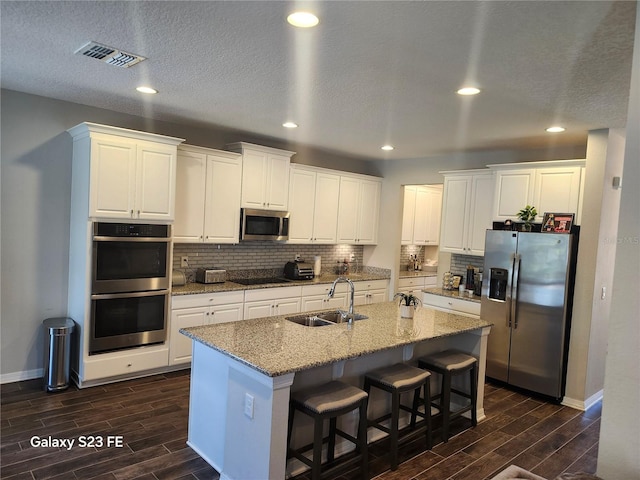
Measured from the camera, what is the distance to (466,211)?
220 inches

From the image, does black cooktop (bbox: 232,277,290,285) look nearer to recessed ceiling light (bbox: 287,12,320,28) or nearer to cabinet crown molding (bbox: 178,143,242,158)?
cabinet crown molding (bbox: 178,143,242,158)

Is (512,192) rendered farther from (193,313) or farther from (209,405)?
(209,405)

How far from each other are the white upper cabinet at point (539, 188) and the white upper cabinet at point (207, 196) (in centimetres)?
306

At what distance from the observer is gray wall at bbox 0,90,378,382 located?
398 cm

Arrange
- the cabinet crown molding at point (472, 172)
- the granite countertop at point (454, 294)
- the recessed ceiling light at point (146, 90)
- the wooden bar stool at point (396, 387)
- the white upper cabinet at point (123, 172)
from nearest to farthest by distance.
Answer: the wooden bar stool at point (396, 387) → the recessed ceiling light at point (146, 90) → the white upper cabinet at point (123, 172) → the granite countertop at point (454, 294) → the cabinet crown molding at point (472, 172)

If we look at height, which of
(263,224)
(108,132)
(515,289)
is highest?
(108,132)

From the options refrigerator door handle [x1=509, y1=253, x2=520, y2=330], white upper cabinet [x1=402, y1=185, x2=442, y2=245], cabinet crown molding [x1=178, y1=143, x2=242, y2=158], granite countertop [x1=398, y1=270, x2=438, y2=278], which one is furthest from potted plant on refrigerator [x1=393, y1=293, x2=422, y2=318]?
white upper cabinet [x1=402, y1=185, x2=442, y2=245]

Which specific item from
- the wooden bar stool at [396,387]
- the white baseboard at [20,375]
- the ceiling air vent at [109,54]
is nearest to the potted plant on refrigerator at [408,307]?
the wooden bar stool at [396,387]

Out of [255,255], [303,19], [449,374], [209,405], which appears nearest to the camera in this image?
[303,19]

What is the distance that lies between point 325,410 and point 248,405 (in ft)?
1.47

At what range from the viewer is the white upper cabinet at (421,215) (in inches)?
284

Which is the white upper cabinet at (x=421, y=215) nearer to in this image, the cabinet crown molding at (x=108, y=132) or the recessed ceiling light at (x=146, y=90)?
the cabinet crown molding at (x=108, y=132)

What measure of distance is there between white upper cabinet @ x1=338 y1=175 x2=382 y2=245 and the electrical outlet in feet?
13.5

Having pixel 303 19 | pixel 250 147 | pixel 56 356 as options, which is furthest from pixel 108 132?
pixel 303 19
